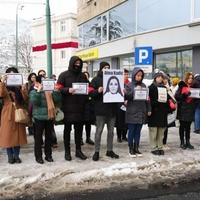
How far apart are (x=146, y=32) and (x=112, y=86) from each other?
10829 millimetres

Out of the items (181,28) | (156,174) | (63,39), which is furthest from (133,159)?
(63,39)

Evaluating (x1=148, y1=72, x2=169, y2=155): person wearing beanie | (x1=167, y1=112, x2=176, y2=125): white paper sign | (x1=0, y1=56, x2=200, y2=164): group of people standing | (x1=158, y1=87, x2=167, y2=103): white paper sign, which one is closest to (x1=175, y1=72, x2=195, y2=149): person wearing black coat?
(x1=167, y1=112, x2=176, y2=125): white paper sign

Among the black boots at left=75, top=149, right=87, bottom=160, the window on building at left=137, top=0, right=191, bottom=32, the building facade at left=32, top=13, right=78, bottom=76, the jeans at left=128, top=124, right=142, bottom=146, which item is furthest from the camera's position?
the building facade at left=32, top=13, right=78, bottom=76

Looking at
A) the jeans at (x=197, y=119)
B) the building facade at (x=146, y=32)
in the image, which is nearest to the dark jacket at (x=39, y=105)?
the jeans at (x=197, y=119)

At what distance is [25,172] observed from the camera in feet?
23.8

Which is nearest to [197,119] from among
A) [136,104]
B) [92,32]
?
[136,104]

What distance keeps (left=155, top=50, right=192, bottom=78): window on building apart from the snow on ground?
7873mm

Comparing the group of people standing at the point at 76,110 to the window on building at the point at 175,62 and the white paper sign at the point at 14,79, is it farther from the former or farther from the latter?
the window on building at the point at 175,62

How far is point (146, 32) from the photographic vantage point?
60.8 feet

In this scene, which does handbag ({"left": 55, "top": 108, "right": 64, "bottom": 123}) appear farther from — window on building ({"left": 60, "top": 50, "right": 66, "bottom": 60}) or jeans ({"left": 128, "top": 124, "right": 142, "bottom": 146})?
window on building ({"left": 60, "top": 50, "right": 66, "bottom": 60})

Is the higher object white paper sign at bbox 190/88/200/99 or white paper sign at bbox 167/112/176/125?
white paper sign at bbox 190/88/200/99

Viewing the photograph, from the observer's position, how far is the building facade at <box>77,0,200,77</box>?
51.8 ft

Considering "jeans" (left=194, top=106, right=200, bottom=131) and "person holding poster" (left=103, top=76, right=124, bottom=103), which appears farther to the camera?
"jeans" (left=194, top=106, right=200, bottom=131)

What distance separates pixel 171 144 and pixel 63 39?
54548 millimetres
